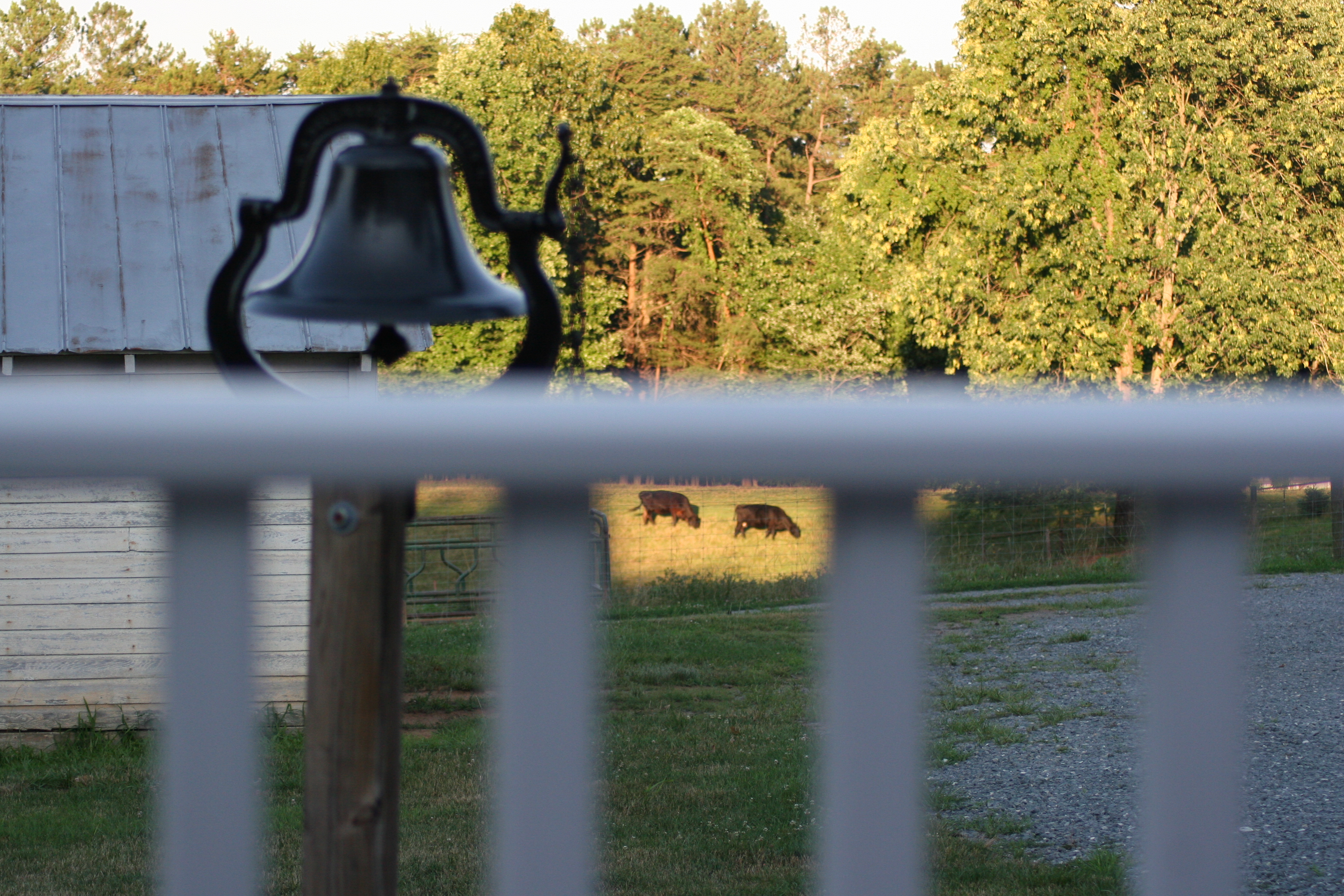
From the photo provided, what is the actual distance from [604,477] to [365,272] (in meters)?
0.77

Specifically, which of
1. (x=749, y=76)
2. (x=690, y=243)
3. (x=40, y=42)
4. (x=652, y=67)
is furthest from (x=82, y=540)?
(x=40, y=42)

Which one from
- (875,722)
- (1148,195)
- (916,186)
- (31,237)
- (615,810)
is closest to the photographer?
(875,722)

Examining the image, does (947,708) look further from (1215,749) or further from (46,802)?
(1215,749)

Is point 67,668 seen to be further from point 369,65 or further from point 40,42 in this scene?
point 40,42

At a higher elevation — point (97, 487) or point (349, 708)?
point (97, 487)

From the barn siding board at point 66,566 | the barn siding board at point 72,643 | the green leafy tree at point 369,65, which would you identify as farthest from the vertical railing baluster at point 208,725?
the green leafy tree at point 369,65

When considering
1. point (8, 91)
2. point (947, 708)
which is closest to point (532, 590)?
point (947, 708)

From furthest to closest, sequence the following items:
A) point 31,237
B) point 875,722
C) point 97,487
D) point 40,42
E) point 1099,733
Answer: point 40,42, point 1099,733, point 31,237, point 875,722, point 97,487

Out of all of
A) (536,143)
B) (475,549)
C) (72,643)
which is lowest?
(72,643)

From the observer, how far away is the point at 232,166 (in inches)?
302

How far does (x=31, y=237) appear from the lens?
7219mm

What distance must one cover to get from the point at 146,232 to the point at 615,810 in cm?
454

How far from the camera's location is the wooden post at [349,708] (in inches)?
36.1

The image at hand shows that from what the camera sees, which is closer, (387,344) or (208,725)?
(208,725)
